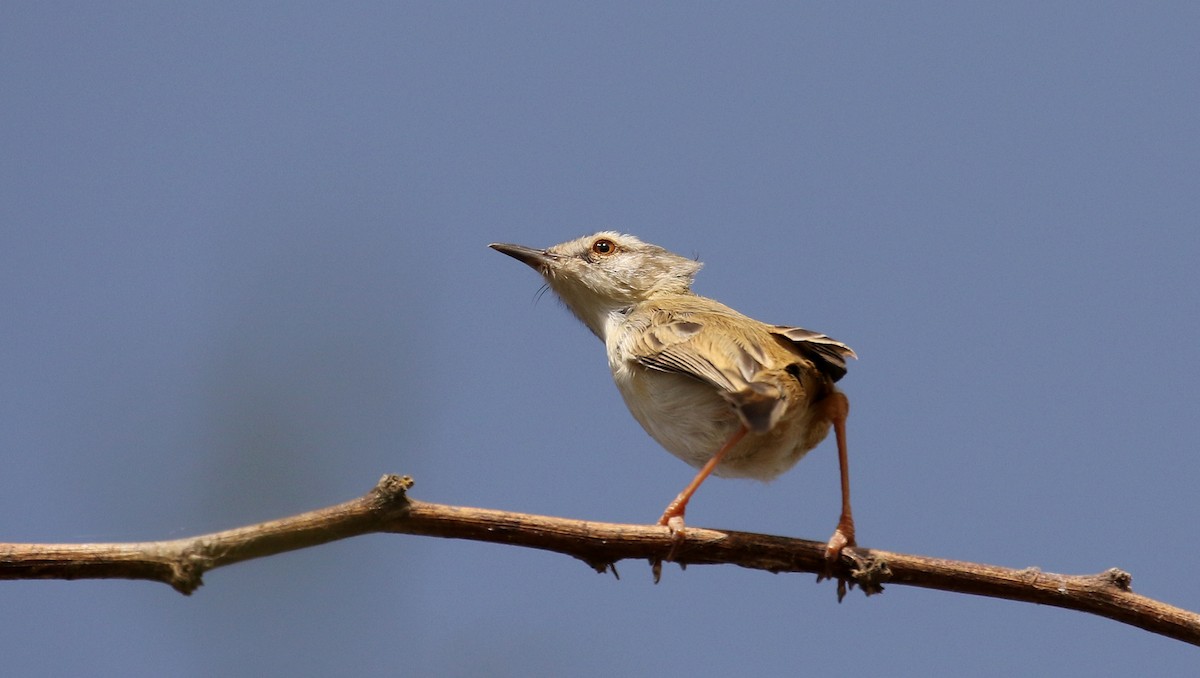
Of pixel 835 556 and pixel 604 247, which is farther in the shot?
pixel 604 247

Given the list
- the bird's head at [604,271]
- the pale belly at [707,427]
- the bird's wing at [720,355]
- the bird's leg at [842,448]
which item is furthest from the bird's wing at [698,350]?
the bird's head at [604,271]

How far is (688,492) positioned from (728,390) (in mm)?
642

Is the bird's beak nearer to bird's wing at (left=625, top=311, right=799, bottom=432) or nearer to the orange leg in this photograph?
bird's wing at (left=625, top=311, right=799, bottom=432)

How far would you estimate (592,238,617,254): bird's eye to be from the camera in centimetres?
825

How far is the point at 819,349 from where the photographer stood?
5.89m

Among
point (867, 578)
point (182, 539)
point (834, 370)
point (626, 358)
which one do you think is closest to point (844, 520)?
point (867, 578)

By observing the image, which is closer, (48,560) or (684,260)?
(48,560)

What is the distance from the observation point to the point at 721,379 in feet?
18.0

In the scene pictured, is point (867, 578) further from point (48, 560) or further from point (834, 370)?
point (48, 560)

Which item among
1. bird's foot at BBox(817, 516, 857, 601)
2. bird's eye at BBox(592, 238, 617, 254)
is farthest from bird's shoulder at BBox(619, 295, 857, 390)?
bird's eye at BBox(592, 238, 617, 254)

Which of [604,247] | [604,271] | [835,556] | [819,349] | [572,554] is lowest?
[835,556]

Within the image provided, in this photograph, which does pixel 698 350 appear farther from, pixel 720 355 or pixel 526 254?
pixel 526 254

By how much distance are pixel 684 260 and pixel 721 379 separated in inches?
122

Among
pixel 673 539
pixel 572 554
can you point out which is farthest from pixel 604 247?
pixel 572 554
